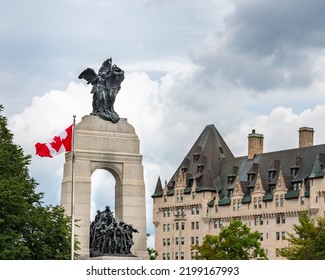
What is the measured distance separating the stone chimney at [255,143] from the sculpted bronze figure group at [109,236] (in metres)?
90.9

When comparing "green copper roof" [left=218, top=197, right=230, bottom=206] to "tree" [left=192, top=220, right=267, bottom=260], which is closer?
"tree" [left=192, top=220, right=267, bottom=260]

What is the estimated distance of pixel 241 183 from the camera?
153875 mm

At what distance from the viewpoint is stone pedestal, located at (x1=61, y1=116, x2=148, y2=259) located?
2776 inches

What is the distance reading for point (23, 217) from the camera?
66.1 m

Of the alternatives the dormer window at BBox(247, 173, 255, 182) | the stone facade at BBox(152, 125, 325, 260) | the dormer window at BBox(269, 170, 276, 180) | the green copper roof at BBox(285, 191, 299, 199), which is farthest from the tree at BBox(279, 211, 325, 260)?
the dormer window at BBox(247, 173, 255, 182)

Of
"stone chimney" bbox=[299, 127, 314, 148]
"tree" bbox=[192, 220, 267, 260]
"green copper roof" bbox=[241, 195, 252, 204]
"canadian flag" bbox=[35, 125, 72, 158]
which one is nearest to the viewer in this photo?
"canadian flag" bbox=[35, 125, 72, 158]

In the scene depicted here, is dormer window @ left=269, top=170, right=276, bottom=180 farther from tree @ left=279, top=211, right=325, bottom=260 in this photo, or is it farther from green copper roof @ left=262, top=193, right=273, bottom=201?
tree @ left=279, top=211, right=325, bottom=260

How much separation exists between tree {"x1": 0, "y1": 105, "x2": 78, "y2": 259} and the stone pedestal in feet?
4.13

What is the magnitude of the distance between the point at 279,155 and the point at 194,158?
13.3 m

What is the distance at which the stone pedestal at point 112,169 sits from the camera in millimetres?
70500
